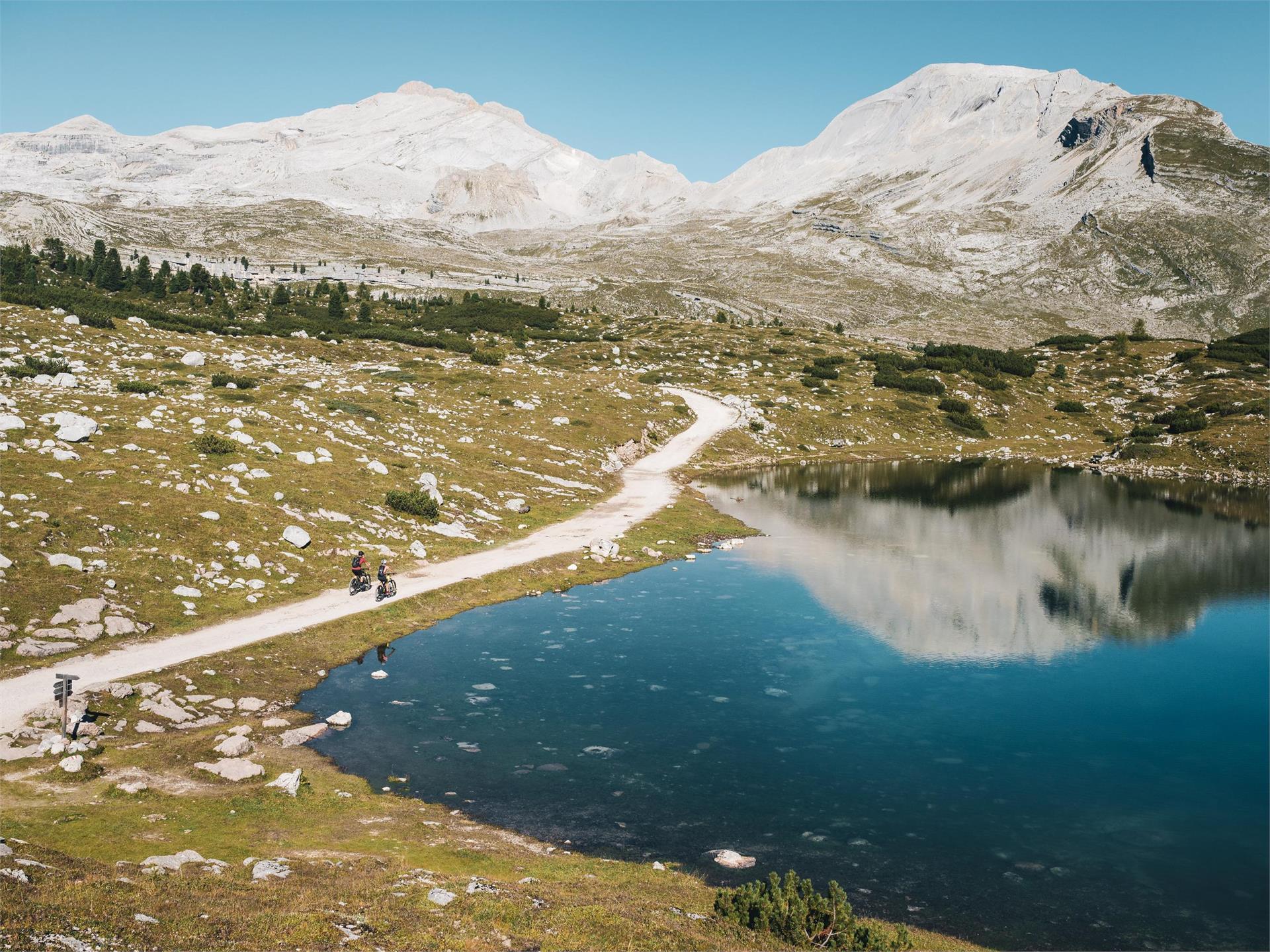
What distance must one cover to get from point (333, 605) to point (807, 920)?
89.4 feet

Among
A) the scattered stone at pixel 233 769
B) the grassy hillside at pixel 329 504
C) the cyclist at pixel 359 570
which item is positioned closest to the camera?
the grassy hillside at pixel 329 504

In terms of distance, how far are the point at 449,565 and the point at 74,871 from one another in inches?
1180

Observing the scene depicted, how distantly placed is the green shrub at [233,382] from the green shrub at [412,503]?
24750mm

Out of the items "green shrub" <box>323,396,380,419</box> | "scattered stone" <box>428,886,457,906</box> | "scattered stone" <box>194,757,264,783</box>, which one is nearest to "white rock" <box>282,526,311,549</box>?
"scattered stone" <box>194,757,264,783</box>

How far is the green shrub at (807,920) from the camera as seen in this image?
52.6ft

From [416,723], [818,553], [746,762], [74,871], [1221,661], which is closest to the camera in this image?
[74,871]

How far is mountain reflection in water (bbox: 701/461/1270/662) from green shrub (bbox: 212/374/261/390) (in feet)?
131

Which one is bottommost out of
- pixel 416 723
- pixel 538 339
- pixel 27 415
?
pixel 416 723

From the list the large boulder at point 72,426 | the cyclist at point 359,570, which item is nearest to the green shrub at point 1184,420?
the cyclist at point 359,570

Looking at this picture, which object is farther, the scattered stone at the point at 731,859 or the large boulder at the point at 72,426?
the large boulder at the point at 72,426

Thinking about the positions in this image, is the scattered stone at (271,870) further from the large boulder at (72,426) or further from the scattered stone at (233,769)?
the large boulder at (72,426)

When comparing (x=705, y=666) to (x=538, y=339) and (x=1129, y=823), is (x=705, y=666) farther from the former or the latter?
(x=538, y=339)

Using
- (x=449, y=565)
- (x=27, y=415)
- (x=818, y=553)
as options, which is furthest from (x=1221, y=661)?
(x=27, y=415)

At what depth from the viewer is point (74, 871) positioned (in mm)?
15156
